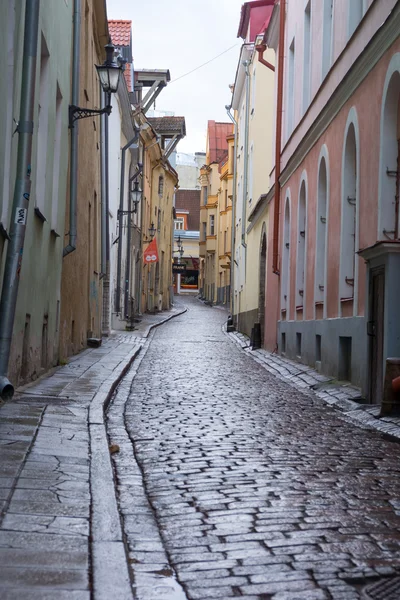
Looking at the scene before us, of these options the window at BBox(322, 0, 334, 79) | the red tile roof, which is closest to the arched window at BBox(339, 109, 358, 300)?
the window at BBox(322, 0, 334, 79)

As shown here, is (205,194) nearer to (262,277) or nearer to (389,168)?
(262,277)

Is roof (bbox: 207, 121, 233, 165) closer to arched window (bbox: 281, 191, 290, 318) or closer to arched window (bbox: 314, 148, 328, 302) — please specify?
arched window (bbox: 281, 191, 290, 318)

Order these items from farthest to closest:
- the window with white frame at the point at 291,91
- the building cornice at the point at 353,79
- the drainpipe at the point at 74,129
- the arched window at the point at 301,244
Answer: the window with white frame at the point at 291,91 < the arched window at the point at 301,244 < the drainpipe at the point at 74,129 < the building cornice at the point at 353,79

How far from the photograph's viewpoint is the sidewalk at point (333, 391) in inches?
377

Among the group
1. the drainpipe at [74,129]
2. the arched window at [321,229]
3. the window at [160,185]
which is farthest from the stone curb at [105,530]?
the window at [160,185]

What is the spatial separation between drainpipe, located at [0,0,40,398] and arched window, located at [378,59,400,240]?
4476 mm

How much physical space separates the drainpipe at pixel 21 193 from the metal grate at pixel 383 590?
5549mm

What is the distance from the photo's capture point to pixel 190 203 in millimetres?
102625

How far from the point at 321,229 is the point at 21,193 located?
Answer: 872 cm

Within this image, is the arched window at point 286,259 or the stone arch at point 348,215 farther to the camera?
the arched window at point 286,259

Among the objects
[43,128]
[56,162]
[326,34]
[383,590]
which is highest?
[326,34]

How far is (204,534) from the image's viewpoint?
16.0 feet

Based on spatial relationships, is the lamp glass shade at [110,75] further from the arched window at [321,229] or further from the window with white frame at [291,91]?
the window with white frame at [291,91]

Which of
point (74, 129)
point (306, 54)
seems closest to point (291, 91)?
point (306, 54)
